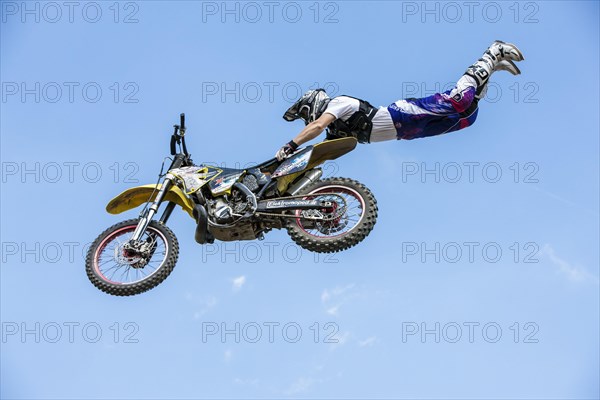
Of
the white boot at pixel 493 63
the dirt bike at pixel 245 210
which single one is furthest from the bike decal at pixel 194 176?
the white boot at pixel 493 63

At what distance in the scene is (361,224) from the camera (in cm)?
1166

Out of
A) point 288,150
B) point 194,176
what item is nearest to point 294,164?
point 288,150

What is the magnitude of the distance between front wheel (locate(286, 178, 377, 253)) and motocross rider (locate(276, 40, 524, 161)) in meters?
0.82

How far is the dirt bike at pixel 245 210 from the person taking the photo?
38.8ft

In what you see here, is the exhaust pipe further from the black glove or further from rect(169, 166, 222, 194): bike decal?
rect(169, 166, 222, 194): bike decal

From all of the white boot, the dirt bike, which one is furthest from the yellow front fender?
the white boot

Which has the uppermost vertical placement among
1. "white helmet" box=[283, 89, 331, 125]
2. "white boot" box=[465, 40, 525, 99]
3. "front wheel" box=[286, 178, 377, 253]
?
"white boot" box=[465, 40, 525, 99]

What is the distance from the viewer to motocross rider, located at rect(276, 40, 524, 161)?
12469mm

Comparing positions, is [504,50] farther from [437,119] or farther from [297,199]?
[297,199]

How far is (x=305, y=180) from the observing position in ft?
40.9

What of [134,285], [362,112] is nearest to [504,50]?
[362,112]

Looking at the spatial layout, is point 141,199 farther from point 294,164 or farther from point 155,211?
point 294,164

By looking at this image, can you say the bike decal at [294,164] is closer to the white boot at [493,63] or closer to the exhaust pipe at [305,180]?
Answer: the exhaust pipe at [305,180]

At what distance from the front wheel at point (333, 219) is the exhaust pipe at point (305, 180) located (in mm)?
287
